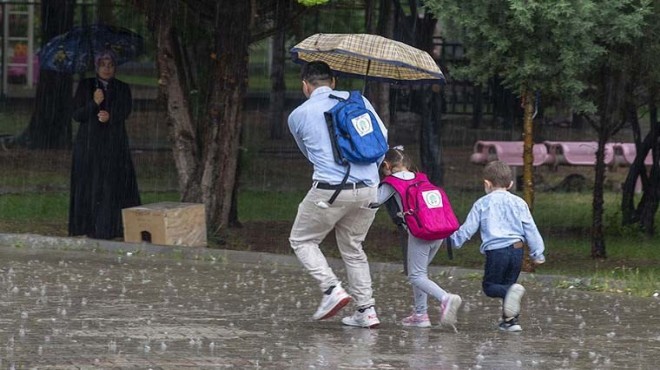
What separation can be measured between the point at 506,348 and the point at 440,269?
14.0 feet

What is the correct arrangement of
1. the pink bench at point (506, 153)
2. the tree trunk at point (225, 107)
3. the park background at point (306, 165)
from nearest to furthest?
the tree trunk at point (225, 107)
the park background at point (306, 165)
the pink bench at point (506, 153)

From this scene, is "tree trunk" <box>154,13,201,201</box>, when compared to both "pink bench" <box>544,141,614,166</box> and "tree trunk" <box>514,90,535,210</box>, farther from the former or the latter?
"pink bench" <box>544,141,614,166</box>

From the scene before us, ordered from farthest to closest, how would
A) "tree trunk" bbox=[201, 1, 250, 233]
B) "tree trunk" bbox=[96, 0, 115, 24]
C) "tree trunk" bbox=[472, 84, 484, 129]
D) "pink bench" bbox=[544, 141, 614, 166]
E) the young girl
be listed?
1. "tree trunk" bbox=[472, 84, 484, 129]
2. "pink bench" bbox=[544, 141, 614, 166]
3. "tree trunk" bbox=[96, 0, 115, 24]
4. "tree trunk" bbox=[201, 1, 250, 233]
5. the young girl

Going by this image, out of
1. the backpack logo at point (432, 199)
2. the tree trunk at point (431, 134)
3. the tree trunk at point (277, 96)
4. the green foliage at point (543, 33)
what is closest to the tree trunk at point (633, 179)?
the tree trunk at point (431, 134)

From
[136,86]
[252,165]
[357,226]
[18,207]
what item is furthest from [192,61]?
[136,86]

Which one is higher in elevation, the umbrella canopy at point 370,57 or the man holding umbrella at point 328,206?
the umbrella canopy at point 370,57

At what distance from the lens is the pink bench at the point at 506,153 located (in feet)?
77.8

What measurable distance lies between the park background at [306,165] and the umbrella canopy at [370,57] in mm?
2650

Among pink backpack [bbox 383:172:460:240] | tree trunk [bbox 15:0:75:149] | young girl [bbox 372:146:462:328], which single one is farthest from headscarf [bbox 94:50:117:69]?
tree trunk [bbox 15:0:75:149]

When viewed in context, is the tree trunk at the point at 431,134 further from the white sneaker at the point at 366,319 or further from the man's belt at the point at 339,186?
the man's belt at the point at 339,186

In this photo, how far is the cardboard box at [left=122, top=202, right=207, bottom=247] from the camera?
548 inches

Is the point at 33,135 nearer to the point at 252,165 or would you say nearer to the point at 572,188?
the point at 252,165

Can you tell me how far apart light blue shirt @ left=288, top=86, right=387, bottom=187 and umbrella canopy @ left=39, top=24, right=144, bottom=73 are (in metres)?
7.05

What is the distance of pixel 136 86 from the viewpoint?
39344 mm
